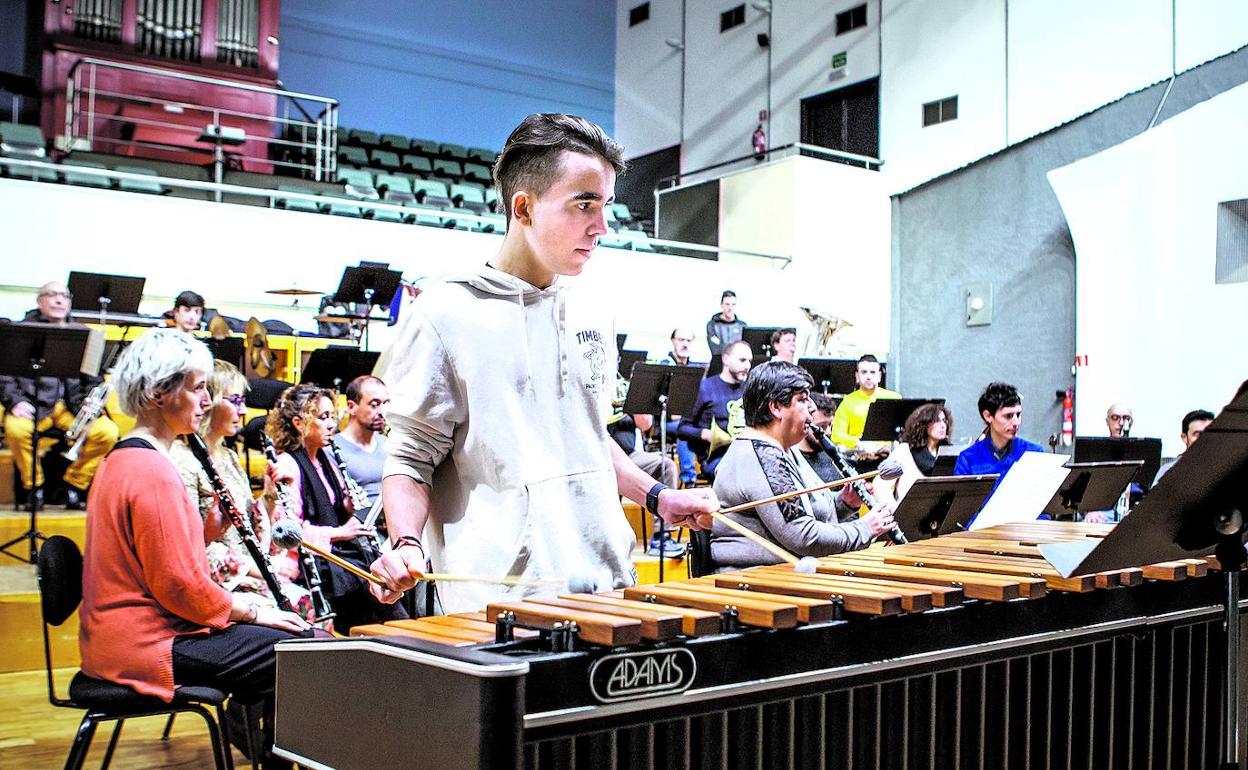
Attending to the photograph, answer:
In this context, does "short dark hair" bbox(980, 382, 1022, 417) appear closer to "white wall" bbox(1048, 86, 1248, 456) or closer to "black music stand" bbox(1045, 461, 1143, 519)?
"black music stand" bbox(1045, 461, 1143, 519)

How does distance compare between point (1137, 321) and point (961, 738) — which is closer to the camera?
point (961, 738)

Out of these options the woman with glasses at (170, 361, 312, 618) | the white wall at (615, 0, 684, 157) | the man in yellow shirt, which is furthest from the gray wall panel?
the woman with glasses at (170, 361, 312, 618)

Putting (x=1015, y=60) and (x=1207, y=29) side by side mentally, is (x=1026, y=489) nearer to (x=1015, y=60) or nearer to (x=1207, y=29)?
(x=1207, y=29)

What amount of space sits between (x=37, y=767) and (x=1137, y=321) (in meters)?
9.75

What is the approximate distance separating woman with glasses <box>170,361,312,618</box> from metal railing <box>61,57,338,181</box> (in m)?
7.45

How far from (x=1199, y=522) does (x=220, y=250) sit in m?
9.28

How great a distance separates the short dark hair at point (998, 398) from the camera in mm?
5516

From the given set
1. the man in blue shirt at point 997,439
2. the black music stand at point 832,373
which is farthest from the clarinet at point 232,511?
the black music stand at point 832,373

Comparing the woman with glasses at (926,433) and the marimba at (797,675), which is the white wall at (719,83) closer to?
the woman with glasses at (926,433)

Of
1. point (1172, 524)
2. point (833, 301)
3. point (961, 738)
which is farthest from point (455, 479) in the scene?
point (833, 301)

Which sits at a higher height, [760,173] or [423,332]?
[760,173]

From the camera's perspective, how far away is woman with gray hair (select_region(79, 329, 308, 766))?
2.84 meters

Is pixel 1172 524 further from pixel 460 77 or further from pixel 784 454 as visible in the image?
pixel 460 77

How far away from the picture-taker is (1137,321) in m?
10.3
